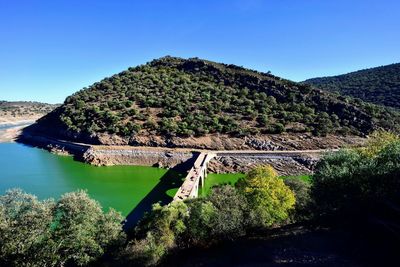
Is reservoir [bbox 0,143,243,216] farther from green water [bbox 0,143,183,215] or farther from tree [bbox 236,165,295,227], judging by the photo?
tree [bbox 236,165,295,227]

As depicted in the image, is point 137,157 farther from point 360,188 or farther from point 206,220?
point 360,188

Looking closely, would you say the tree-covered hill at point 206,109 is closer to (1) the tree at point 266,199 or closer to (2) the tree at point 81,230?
(1) the tree at point 266,199

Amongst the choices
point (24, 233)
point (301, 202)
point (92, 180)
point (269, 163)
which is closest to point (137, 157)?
point (92, 180)

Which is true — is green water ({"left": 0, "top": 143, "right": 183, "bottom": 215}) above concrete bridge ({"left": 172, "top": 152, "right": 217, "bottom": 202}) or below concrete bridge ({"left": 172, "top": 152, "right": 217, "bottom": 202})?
below

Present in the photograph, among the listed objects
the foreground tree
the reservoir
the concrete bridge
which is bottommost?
the reservoir

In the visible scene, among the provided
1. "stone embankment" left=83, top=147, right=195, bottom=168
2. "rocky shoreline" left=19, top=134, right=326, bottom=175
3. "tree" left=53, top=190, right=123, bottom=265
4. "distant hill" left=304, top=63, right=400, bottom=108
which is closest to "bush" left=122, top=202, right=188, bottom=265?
"tree" left=53, top=190, right=123, bottom=265

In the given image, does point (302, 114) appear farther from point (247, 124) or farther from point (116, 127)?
point (116, 127)

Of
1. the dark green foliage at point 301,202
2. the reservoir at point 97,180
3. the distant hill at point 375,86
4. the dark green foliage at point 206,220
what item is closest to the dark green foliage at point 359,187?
the dark green foliage at point 301,202
